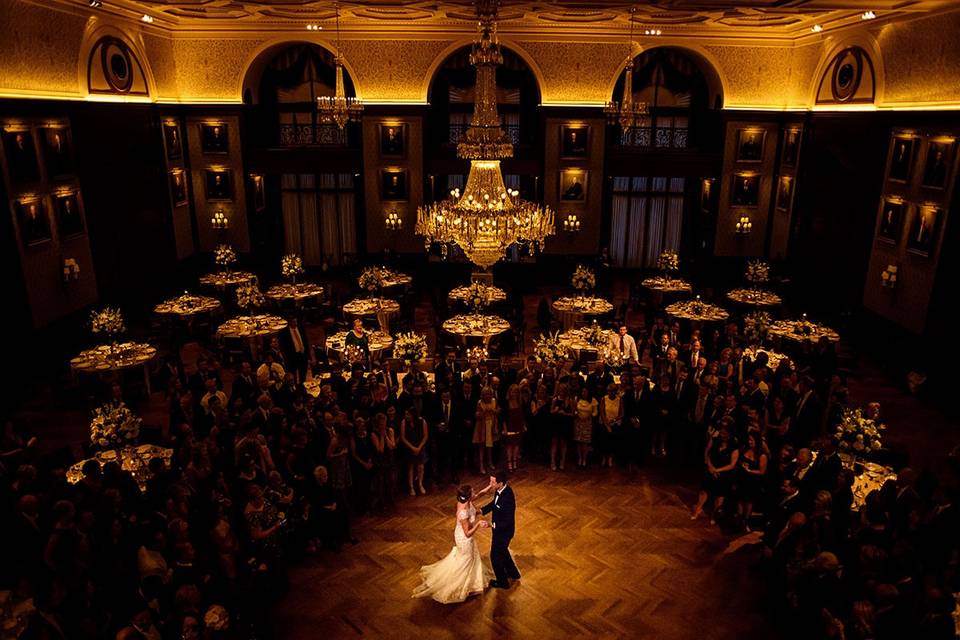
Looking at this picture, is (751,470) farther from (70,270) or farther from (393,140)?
(393,140)

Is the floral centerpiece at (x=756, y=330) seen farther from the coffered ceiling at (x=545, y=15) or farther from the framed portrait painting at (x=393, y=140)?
the framed portrait painting at (x=393, y=140)

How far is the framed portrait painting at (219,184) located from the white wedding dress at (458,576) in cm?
1373

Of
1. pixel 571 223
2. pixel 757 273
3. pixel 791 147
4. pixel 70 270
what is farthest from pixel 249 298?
pixel 791 147

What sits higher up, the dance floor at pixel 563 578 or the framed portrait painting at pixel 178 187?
the framed portrait painting at pixel 178 187

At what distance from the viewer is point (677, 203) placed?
18.6 metres

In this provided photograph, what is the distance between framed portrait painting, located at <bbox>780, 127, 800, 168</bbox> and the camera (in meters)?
15.8

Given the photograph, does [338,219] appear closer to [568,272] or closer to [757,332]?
[568,272]

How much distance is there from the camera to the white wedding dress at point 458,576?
636 centimetres

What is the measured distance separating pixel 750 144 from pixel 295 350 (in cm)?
1295

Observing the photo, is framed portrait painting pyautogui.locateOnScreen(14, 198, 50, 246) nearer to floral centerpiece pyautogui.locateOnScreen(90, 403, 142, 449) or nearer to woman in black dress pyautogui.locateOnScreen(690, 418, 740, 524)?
floral centerpiece pyautogui.locateOnScreen(90, 403, 142, 449)

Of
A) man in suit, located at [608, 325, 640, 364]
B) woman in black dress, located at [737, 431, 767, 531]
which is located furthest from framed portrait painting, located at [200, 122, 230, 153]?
woman in black dress, located at [737, 431, 767, 531]

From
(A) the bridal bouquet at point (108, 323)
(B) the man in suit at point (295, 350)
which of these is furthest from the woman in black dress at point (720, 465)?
(A) the bridal bouquet at point (108, 323)

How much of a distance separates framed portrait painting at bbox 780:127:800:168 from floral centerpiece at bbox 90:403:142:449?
1524cm

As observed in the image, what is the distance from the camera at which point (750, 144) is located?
16969 millimetres
